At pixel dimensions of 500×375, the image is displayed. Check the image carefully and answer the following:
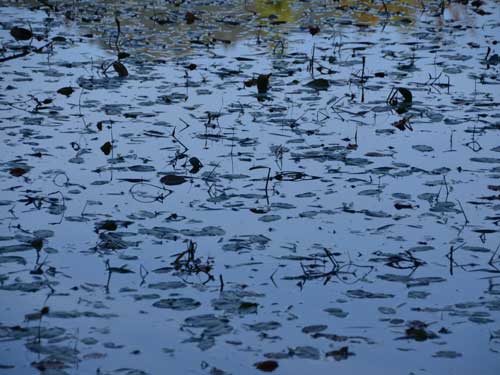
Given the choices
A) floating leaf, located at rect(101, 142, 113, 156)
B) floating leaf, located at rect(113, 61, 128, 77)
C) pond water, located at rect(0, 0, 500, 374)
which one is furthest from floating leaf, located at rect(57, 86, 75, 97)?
floating leaf, located at rect(101, 142, 113, 156)

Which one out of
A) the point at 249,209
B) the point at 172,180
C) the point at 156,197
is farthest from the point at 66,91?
the point at 249,209

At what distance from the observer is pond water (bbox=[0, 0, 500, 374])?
3.33 meters

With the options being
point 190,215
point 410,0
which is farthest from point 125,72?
point 410,0

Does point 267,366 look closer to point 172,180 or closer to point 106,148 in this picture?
point 172,180

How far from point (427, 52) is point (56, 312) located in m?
6.09

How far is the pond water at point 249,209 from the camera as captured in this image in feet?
10.9

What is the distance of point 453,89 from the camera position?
723 centimetres

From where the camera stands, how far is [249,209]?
15.3 ft

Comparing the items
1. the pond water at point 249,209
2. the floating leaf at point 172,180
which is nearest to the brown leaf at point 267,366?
the pond water at point 249,209

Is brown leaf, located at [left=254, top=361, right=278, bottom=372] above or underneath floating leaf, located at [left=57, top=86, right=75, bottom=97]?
underneath

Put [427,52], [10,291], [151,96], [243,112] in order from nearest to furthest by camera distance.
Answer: [10,291] → [243,112] → [151,96] → [427,52]

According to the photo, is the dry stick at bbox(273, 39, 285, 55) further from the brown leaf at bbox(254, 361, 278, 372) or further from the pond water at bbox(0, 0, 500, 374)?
the brown leaf at bbox(254, 361, 278, 372)

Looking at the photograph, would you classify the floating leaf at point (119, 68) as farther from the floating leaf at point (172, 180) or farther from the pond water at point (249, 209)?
the floating leaf at point (172, 180)

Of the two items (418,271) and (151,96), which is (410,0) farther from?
(418,271)
